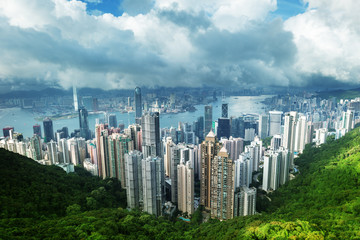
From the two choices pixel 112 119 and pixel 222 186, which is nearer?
pixel 222 186

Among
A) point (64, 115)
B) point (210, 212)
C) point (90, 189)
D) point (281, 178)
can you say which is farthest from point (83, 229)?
point (64, 115)

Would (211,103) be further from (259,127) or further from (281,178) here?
(281,178)

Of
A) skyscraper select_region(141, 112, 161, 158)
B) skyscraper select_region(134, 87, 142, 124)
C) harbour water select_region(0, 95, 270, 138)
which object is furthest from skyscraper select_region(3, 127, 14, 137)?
skyscraper select_region(141, 112, 161, 158)

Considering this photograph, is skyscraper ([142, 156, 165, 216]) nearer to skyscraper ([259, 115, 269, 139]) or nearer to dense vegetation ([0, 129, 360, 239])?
dense vegetation ([0, 129, 360, 239])

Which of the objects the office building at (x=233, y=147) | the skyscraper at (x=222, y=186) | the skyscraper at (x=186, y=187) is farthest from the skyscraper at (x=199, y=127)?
the skyscraper at (x=222, y=186)

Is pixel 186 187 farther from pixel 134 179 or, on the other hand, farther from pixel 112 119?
pixel 112 119

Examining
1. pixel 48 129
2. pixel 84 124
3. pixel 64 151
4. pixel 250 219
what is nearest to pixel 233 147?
pixel 250 219
